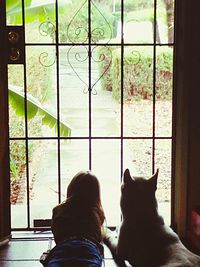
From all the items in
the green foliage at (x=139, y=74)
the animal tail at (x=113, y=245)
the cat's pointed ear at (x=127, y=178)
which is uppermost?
the green foliage at (x=139, y=74)

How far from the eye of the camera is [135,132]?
362 cm

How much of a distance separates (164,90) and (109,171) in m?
0.70

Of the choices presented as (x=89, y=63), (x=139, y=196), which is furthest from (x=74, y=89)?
(x=139, y=196)

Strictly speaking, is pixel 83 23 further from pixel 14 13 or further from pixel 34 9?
pixel 14 13

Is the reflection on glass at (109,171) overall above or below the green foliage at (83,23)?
below

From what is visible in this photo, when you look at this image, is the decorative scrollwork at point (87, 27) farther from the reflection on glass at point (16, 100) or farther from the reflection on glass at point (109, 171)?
the reflection on glass at point (109, 171)

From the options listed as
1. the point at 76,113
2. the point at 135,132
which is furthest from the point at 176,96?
the point at 76,113

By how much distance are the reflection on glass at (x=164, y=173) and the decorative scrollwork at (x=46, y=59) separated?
91 cm

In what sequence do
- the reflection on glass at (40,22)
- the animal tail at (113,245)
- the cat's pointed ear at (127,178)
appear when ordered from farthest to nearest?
the reflection on glass at (40,22), the animal tail at (113,245), the cat's pointed ear at (127,178)

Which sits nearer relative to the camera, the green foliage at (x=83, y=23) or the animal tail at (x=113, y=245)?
the animal tail at (x=113, y=245)

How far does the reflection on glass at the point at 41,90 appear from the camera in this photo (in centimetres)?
348

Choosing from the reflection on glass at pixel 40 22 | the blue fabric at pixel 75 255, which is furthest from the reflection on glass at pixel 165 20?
the blue fabric at pixel 75 255

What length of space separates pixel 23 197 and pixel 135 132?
36.8 inches

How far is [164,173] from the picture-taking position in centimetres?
369
